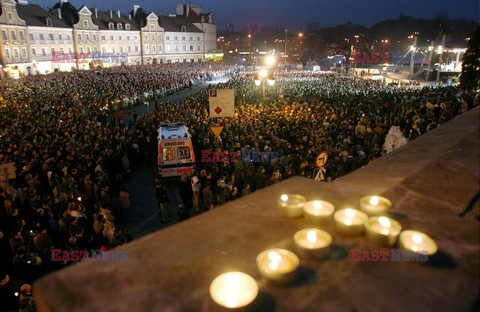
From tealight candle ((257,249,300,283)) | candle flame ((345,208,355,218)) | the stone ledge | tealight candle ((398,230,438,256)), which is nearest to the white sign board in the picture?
the stone ledge

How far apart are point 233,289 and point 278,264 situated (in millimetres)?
303

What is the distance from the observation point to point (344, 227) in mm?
2207

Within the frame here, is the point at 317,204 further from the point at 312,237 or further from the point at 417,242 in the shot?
the point at 417,242

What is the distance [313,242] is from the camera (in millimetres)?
2055

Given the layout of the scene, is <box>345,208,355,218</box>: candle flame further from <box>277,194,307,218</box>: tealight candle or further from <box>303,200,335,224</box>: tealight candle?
<box>277,194,307,218</box>: tealight candle

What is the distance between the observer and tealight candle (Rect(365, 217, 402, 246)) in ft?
6.84

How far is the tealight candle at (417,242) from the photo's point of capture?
2.00 m

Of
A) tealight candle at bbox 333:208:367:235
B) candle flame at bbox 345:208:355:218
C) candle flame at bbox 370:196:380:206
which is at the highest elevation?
candle flame at bbox 370:196:380:206

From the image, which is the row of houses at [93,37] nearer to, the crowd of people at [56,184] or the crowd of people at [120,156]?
the crowd of people at [56,184]

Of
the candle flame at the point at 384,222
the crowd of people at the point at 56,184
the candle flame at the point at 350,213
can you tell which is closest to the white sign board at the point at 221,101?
the crowd of people at the point at 56,184

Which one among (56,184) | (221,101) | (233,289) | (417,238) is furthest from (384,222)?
(221,101)

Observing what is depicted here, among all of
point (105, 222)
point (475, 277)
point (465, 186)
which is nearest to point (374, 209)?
point (475, 277)

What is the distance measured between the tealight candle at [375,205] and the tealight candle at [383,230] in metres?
0.13

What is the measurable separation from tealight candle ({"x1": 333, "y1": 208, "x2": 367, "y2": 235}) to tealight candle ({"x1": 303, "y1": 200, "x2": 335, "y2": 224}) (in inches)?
2.1
